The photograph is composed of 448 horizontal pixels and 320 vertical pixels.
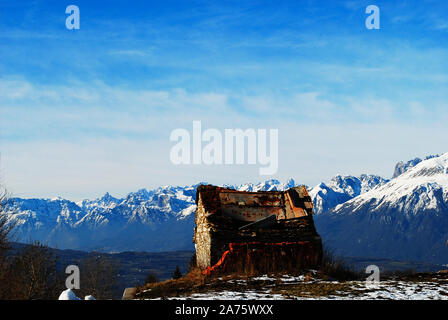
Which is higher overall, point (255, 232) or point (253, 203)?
point (253, 203)

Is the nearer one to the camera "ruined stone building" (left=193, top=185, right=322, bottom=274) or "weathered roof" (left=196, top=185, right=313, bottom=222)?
"ruined stone building" (left=193, top=185, right=322, bottom=274)

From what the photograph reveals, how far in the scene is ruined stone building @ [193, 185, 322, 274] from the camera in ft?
86.6

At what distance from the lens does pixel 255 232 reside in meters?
28.4

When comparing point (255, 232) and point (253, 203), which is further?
point (253, 203)

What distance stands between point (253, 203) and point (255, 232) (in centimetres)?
422

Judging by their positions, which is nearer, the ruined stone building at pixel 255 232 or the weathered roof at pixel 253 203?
the ruined stone building at pixel 255 232

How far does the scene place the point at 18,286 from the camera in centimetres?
7031

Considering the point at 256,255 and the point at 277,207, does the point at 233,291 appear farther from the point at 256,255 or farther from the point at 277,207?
the point at 277,207

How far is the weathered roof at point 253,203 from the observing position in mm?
31000

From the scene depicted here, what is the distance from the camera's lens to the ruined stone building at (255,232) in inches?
1040

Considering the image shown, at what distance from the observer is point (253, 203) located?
32.4 metres

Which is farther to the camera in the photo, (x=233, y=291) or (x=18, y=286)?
(x=18, y=286)
